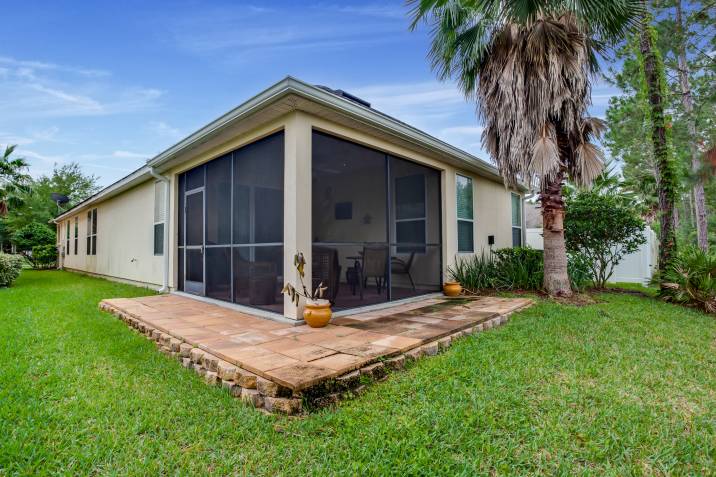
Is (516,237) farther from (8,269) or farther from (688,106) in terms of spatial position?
(8,269)

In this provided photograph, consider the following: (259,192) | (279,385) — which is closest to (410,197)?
(259,192)

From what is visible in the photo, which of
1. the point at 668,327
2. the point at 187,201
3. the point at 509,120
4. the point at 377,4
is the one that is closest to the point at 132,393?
the point at 187,201

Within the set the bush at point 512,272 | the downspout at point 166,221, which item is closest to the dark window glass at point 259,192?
the downspout at point 166,221

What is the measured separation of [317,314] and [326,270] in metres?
1.26

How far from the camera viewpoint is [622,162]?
53.5 feet

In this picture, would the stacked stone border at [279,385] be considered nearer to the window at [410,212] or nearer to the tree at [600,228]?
the window at [410,212]

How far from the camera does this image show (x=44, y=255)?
1744cm

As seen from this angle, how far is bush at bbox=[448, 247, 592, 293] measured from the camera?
7.06m

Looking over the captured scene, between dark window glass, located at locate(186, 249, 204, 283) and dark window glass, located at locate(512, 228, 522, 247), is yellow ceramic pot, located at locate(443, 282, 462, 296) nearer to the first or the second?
dark window glass, located at locate(512, 228, 522, 247)

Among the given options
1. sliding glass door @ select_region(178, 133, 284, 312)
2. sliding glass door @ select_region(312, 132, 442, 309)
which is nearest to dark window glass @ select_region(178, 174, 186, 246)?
sliding glass door @ select_region(178, 133, 284, 312)

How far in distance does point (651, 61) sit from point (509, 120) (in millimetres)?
3438

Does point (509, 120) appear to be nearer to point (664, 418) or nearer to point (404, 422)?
point (664, 418)

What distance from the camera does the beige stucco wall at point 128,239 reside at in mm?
8125

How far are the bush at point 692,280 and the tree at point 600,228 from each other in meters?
1.17
